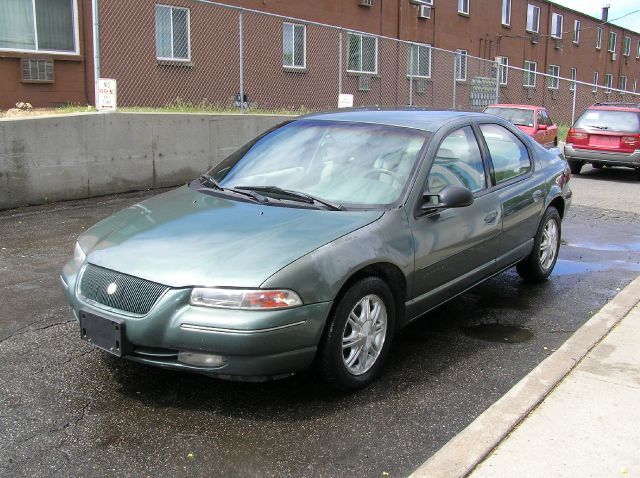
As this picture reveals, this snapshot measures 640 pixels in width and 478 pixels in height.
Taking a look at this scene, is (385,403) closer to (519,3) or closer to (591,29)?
(519,3)

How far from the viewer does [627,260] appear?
7.05 meters

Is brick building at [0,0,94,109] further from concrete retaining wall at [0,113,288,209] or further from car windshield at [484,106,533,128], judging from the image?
car windshield at [484,106,533,128]

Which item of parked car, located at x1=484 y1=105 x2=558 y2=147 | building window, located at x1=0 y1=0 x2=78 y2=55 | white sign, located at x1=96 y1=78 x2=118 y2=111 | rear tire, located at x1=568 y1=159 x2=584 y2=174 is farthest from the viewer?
parked car, located at x1=484 y1=105 x2=558 y2=147

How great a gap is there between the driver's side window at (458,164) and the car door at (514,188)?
199 mm

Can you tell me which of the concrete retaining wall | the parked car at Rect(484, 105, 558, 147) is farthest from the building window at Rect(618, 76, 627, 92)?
the concrete retaining wall

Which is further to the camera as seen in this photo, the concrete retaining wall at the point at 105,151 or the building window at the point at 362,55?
the building window at the point at 362,55

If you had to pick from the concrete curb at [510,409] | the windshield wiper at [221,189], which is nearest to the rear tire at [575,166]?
the concrete curb at [510,409]

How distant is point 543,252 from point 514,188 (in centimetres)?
106

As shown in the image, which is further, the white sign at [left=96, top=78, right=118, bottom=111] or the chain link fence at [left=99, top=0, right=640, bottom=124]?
the chain link fence at [left=99, top=0, right=640, bottom=124]

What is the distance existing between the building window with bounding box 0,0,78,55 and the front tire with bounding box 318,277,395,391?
12491mm

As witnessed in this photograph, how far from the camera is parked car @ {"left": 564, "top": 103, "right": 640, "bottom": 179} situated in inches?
567

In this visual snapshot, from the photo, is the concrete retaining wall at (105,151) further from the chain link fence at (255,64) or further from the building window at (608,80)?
the building window at (608,80)

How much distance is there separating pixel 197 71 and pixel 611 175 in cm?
1043

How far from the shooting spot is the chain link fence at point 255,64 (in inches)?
554
